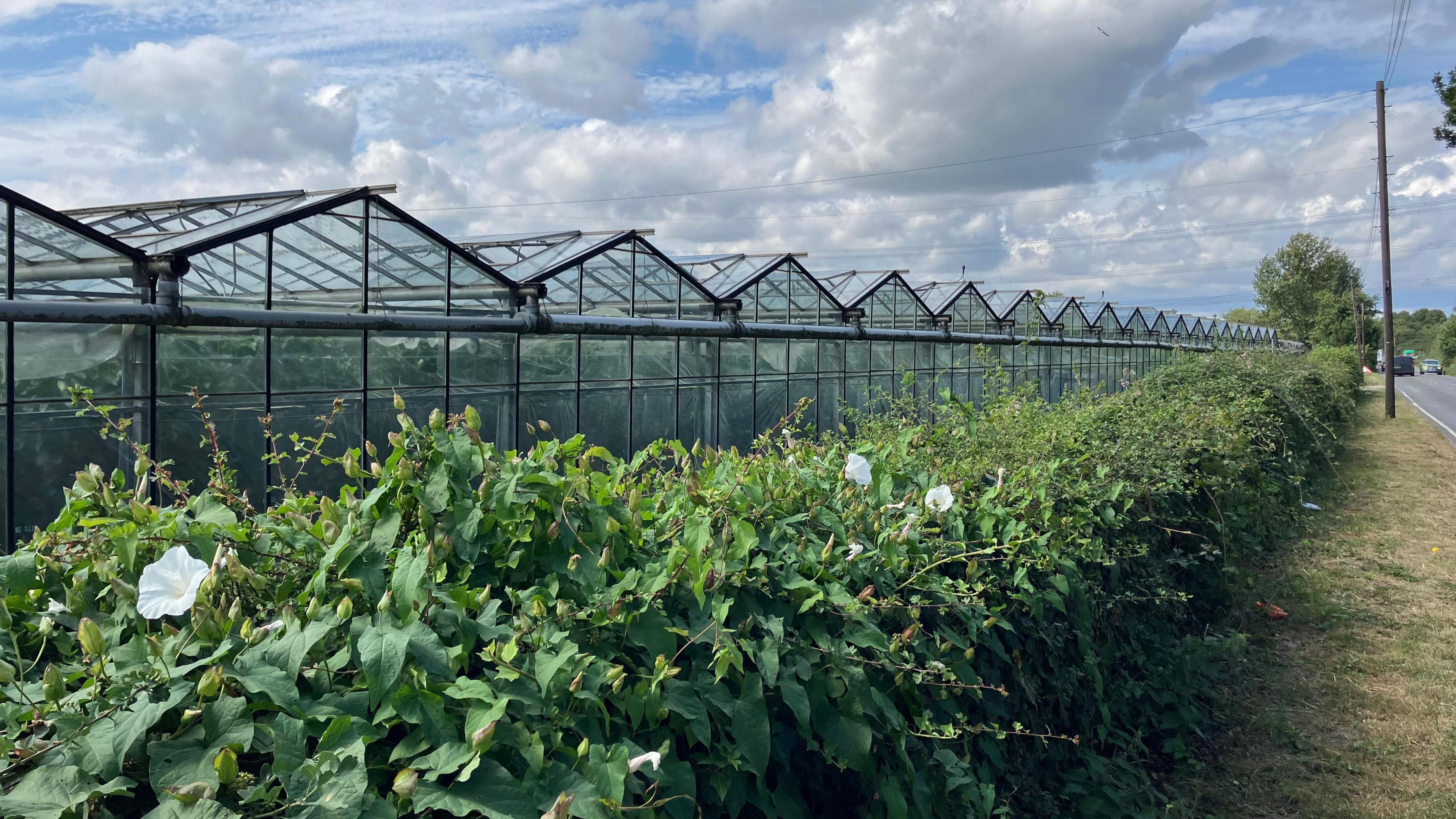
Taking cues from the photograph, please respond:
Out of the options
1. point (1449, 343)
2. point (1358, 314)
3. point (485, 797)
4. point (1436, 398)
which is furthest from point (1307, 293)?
point (485, 797)

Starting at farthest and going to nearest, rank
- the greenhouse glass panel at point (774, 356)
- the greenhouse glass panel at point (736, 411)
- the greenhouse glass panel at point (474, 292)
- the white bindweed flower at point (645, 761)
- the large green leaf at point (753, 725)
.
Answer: the greenhouse glass panel at point (774, 356) < the greenhouse glass panel at point (736, 411) < the greenhouse glass panel at point (474, 292) < the large green leaf at point (753, 725) < the white bindweed flower at point (645, 761)

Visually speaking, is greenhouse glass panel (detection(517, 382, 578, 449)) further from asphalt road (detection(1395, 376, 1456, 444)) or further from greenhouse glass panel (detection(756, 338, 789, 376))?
asphalt road (detection(1395, 376, 1456, 444))

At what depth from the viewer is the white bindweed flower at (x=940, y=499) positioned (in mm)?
2650

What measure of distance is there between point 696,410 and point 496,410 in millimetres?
3472

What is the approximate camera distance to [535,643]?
1.55 meters

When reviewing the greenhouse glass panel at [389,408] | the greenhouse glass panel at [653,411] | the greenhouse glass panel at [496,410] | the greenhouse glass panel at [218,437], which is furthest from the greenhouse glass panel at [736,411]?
the greenhouse glass panel at [218,437]

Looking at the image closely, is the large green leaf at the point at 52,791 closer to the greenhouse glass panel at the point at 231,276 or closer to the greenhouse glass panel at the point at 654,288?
the greenhouse glass panel at the point at 231,276

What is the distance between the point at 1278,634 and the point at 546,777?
21.1 feet

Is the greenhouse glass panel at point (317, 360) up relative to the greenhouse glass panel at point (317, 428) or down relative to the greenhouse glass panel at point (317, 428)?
up

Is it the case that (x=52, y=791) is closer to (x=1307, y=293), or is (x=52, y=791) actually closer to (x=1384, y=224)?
(x=1384, y=224)

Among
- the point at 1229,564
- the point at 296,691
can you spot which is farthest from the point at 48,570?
the point at 1229,564

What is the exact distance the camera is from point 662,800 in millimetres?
1448

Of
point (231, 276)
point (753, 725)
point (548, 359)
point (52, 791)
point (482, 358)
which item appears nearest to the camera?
point (52, 791)

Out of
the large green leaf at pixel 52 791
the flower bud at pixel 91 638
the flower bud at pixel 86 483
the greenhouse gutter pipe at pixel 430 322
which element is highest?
the greenhouse gutter pipe at pixel 430 322
